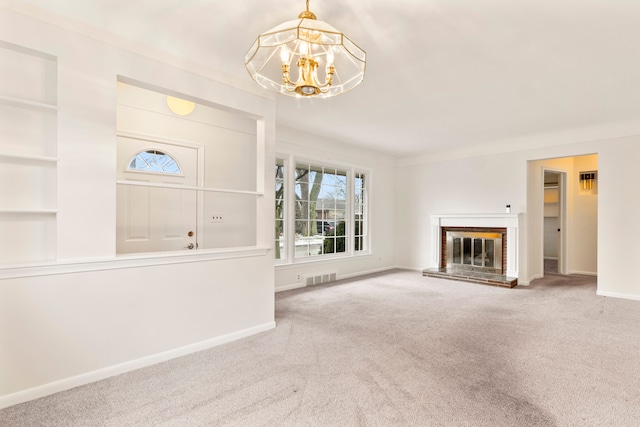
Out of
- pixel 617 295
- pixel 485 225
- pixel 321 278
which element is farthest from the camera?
pixel 485 225

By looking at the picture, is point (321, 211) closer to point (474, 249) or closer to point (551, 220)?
point (474, 249)

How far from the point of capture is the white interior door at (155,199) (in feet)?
10.8

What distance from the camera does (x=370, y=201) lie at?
6797mm

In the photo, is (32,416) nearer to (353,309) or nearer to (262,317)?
(262,317)

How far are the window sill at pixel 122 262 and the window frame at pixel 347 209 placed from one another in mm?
1605

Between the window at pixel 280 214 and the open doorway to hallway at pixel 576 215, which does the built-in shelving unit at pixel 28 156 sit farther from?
the open doorway to hallway at pixel 576 215

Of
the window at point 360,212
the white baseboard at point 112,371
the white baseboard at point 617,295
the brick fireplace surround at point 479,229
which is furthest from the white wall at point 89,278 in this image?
the white baseboard at point 617,295

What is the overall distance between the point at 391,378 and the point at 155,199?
9.46ft

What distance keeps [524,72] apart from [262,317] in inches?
138

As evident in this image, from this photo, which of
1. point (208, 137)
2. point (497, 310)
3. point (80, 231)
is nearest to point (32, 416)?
point (80, 231)

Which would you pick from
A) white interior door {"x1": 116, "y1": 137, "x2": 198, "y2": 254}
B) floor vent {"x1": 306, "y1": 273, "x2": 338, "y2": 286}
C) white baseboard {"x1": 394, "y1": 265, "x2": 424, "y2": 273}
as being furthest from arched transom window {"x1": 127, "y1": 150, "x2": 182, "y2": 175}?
white baseboard {"x1": 394, "y1": 265, "x2": 424, "y2": 273}

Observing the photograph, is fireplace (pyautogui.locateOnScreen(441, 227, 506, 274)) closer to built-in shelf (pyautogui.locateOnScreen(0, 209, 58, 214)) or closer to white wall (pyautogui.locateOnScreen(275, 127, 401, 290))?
white wall (pyautogui.locateOnScreen(275, 127, 401, 290))

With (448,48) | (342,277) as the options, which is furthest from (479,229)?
(448,48)

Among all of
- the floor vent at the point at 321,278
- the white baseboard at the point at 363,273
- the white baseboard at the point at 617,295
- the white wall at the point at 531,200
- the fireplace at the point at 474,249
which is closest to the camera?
the white baseboard at the point at 617,295
